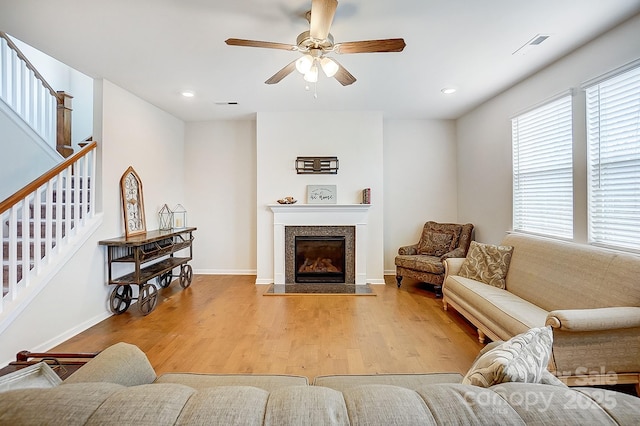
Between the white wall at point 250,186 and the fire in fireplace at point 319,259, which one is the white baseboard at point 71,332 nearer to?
the white wall at point 250,186

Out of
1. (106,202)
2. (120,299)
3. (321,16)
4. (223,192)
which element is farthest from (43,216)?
(321,16)

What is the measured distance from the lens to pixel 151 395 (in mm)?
645

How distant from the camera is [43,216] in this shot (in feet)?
10.7

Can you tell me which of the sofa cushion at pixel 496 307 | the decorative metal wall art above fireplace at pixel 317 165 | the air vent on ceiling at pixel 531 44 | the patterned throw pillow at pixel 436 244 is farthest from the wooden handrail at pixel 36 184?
the patterned throw pillow at pixel 436 244

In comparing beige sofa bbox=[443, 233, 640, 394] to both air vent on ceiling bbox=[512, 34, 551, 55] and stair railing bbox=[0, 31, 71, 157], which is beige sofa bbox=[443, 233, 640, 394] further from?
stair railing bbox=[0, 31, 71, 157]

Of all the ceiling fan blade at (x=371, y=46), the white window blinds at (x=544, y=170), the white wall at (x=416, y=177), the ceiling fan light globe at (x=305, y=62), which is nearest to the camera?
the ceiling fan blade at (x=371, y=46)

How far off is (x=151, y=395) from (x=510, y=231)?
403 centimetres

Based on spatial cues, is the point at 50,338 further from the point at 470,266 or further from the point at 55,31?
the point at 470,266

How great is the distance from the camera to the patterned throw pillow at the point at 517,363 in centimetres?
83

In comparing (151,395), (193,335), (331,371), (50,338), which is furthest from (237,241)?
(151,395)

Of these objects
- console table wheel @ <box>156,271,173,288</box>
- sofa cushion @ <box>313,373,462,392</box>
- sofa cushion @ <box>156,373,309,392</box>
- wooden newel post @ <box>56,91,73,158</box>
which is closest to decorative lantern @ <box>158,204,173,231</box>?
console table wheel @ <box>156,271,173,288</box>

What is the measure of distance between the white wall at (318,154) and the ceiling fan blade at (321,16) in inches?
103

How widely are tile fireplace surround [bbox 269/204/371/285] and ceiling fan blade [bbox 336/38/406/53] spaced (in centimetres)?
262

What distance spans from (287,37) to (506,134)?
292cm
